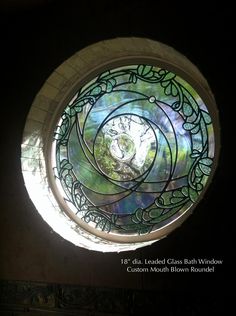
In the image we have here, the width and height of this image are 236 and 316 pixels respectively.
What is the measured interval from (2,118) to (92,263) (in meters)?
1.03

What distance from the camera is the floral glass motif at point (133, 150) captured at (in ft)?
6.51

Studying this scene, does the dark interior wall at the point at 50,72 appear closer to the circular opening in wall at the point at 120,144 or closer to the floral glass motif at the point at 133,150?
the circular opening in wall at the point at 120,144

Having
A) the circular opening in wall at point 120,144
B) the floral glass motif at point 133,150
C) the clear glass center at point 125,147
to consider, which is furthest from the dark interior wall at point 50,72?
the clear glass center at point 125,147

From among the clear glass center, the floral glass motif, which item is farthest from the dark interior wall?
the clear glass center

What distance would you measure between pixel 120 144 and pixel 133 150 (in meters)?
0.09

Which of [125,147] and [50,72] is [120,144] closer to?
[125,147]

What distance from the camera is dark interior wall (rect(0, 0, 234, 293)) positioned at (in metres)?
1.69

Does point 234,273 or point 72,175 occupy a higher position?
point 72,175

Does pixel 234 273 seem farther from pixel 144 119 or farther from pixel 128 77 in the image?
pixel 128 77

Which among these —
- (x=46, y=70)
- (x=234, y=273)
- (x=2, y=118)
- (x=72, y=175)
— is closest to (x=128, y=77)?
(x=46, y=70)

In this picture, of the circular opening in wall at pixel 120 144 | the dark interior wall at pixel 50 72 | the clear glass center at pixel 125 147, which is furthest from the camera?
the clear glass center at pixel 125 147

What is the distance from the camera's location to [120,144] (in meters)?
2.17

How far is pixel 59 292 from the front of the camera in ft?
6.53

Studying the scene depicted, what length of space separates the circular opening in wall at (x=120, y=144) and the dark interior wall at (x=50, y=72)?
7 cm
